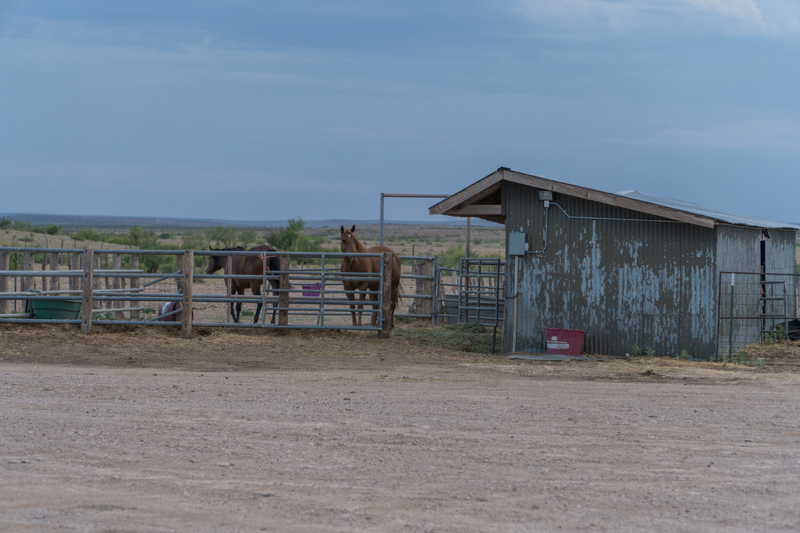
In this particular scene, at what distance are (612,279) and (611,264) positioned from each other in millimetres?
245

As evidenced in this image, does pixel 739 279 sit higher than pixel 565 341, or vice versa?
pixel 739 279

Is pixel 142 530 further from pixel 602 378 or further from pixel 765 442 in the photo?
pixel 602 378

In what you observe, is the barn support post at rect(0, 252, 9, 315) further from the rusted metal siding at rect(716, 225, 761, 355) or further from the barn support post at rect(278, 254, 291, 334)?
the rusted metal siding at rect(716, 225, 761, 355)

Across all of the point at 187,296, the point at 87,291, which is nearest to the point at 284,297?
the point at 187,296

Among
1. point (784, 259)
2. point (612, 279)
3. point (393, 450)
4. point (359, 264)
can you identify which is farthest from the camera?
point (784, 259)

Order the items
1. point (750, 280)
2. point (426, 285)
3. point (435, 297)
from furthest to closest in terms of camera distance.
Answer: point (426, 285), point (435, 297), point (750, 280)

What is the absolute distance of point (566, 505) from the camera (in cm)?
420

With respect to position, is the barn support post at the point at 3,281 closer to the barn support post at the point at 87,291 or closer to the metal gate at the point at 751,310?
the barn support post at the point at 87,291

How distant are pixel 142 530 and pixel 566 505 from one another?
2397 millimetres

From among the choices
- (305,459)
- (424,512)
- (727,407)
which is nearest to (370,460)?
(305,459)

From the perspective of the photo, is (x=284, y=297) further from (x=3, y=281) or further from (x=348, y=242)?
(x=3, y=281)

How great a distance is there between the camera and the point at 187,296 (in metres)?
12.2

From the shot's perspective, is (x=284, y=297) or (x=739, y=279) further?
(x=284, y=297)

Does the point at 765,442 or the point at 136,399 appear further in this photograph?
the point at 136,399
